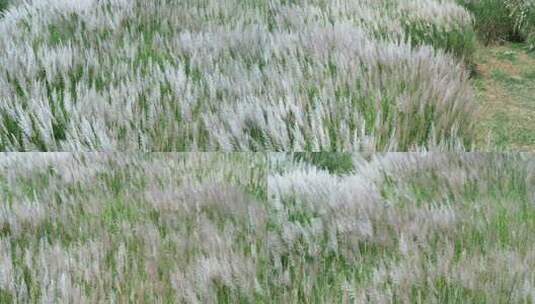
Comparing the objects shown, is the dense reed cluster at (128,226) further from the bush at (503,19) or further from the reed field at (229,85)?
the bush at (503,19)

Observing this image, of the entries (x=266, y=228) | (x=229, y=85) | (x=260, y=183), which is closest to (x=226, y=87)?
(x=229, y=85)

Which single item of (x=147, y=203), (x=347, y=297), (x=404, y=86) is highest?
(x=404, y=86)

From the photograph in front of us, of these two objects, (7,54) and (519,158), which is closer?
(519,158)

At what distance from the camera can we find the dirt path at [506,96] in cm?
300

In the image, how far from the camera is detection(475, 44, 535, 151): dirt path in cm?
300

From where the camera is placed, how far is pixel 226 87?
2.93 meters

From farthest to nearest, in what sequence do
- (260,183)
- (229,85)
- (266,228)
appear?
(229,85)
(260,183)
(266,228)

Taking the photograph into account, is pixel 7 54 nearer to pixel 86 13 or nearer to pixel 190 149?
pixel 86 13

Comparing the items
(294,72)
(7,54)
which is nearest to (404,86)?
(294,72)

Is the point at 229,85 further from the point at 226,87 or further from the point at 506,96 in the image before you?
the point at 506,96

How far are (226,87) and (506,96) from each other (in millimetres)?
2091

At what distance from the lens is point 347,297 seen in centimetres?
211

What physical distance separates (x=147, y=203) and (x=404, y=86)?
1.28 meters

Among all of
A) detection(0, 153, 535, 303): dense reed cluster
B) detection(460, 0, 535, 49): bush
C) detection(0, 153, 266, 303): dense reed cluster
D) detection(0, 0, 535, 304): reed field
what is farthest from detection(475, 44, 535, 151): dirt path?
detection(0, 153, 266, 303): dense reed cluster
